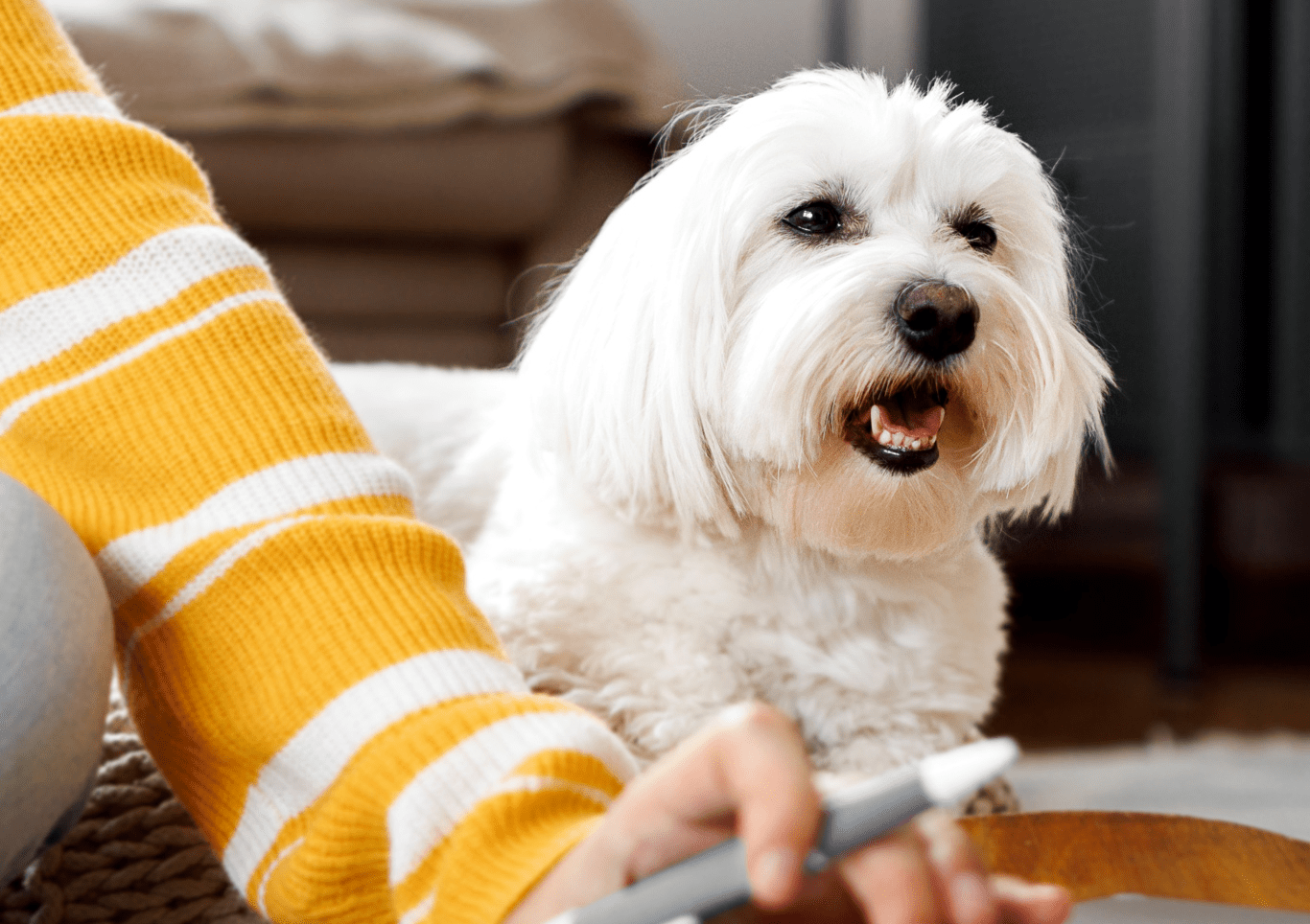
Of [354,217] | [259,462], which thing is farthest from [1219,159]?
[259,462]

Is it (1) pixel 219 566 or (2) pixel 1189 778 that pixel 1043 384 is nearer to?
(1) pixel 219 566

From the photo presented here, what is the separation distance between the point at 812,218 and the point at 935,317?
12 cm

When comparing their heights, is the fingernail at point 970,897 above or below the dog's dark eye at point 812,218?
below

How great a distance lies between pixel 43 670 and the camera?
46 cm

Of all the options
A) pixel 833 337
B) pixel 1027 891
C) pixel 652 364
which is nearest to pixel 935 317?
Answer: pixel 833 337

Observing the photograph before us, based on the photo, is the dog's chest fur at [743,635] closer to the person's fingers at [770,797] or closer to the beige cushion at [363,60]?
the person's fingers at [770,797]

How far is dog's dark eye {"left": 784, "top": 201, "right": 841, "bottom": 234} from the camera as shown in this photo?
773 millimetres

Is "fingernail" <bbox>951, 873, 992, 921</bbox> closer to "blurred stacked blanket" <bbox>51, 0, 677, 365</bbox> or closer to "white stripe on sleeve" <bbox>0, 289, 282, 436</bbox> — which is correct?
"white stripe on sleeve" <bbox>0, 289, 282, 436</bbox>

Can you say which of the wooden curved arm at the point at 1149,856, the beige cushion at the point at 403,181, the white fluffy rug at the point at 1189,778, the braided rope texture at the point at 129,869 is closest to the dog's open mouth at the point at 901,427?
the wooden curved arm at the point at 1149,856

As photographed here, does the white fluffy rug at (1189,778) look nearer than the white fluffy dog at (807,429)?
No

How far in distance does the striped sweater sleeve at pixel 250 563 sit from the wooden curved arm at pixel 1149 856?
0.47ft

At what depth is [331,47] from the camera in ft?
5.26

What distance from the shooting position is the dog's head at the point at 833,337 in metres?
0.71

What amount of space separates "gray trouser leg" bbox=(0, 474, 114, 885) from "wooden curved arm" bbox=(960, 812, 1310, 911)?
12.8 inches
